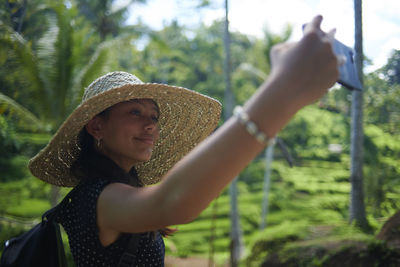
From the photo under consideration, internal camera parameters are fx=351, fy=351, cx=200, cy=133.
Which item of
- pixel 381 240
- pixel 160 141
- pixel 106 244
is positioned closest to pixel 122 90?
pixel 106 244

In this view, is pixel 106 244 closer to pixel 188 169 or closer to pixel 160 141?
pixel 188 169

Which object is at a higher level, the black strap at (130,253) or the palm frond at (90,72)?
the black strap at (130,253)

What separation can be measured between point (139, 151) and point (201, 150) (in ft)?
1.36

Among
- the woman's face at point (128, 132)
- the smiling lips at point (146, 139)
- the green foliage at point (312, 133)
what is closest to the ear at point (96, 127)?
the woman's face at point (128, 132)

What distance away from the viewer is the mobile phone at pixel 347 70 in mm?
668

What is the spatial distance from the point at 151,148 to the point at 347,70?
0.54m

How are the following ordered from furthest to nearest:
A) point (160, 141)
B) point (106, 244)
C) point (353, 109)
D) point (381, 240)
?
point (353, 109)
point (381, 240)
point (160, 141)
point (106, 244)

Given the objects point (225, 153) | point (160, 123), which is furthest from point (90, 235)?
point (160, 123)

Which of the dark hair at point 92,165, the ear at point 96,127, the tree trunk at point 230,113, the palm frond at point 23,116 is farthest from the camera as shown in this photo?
the tree trunk at point 230,113

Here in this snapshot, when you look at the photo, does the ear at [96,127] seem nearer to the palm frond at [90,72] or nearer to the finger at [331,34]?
the finger at [331,34]

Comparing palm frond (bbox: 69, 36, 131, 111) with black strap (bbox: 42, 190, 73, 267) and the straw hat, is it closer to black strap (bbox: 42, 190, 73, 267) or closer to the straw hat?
the straw hat

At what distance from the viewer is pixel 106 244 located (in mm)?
802

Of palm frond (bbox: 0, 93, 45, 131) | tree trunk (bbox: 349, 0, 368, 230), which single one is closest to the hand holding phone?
tree trunk (bbox: 349, 0, 368, 230)

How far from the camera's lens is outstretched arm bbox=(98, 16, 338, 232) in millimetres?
563
